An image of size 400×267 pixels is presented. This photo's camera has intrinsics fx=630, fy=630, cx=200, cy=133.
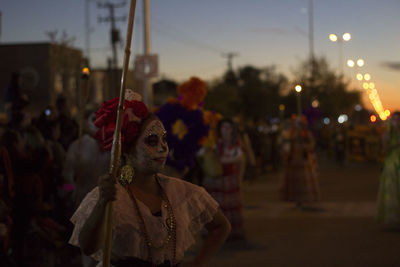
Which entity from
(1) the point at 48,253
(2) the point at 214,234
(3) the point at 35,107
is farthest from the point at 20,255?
(3) the point at 35,107

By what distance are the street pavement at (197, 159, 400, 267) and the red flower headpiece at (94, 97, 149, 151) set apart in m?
4.55

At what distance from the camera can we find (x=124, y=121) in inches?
116

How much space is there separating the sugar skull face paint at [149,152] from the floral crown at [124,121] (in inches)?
1.8

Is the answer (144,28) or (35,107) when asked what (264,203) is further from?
(35,107)

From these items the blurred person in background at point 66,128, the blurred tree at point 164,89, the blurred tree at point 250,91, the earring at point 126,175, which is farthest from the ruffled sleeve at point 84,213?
the blurred tree at point 164,89

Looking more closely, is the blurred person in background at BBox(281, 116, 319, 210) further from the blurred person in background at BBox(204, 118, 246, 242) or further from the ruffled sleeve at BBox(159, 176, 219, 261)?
the ruffled sleeve at BBox(159, 176, 219, 261)

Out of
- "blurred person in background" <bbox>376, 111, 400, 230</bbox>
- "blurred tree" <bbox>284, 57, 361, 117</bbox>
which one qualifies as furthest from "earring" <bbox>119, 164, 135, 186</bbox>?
"blurred tree" <bbox>284, 57, 361, 117</bbox>

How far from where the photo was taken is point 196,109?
8117mm

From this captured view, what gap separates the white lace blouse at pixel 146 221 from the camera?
2811 mm

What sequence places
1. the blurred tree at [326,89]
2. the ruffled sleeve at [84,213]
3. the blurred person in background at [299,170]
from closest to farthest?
the ruffled sleeve at [84,213], the blurred person in background at [299,170], the blurred tree at [326,89]

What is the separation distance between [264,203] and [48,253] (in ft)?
23.3

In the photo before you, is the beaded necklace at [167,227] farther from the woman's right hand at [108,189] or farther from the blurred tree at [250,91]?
the blurred tree at [250,91]

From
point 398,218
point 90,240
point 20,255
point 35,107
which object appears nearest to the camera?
point 90,240

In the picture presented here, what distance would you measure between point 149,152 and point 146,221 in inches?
13.0
